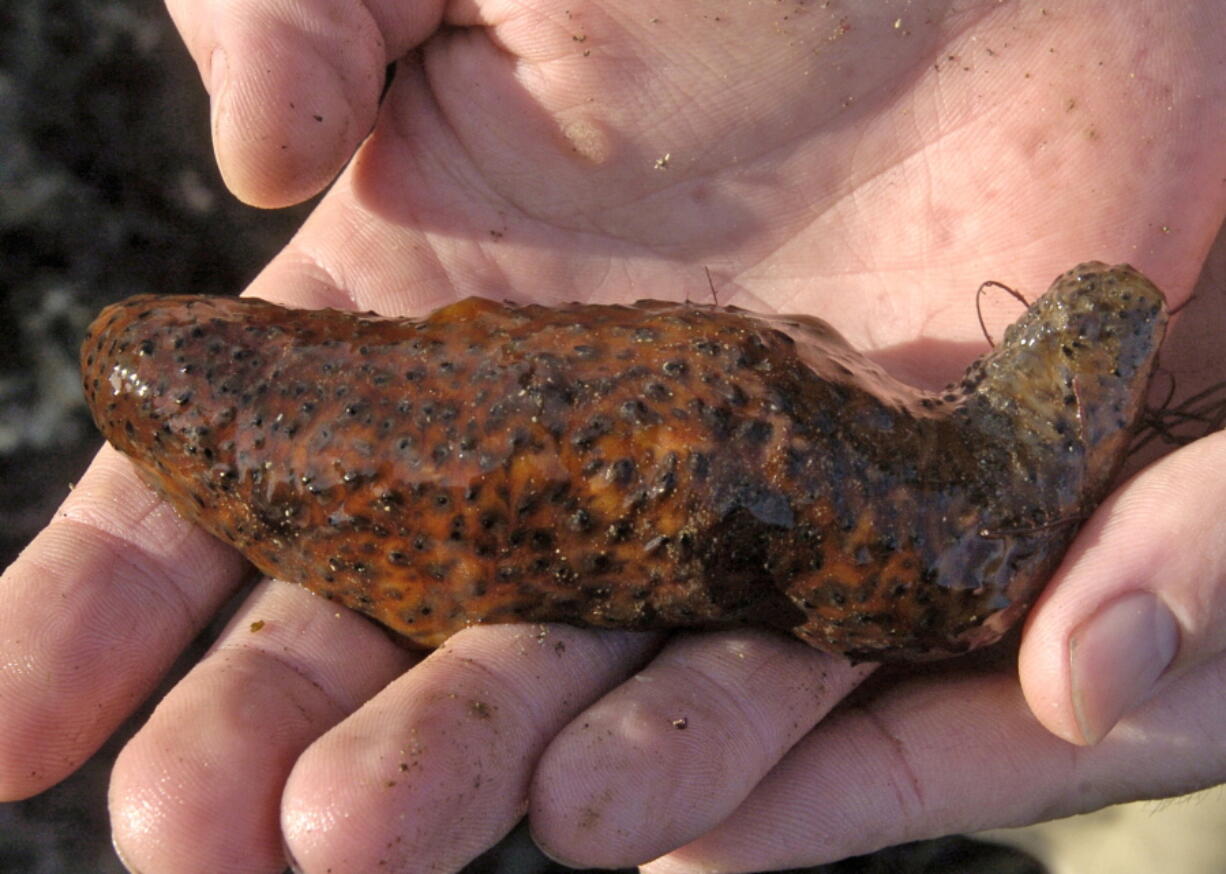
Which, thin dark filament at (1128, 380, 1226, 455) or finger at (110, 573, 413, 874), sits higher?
thin dark filament at (1128, 380, 1226, 455)

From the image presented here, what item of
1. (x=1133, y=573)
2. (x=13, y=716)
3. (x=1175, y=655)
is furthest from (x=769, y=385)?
(x=13, y=716)

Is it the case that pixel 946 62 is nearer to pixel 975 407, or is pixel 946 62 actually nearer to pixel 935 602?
pixel 975 407

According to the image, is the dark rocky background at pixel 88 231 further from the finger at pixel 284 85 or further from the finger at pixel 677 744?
the finger at pixel 677 744

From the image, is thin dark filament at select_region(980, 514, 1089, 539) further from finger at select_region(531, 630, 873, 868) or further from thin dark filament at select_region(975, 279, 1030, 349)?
thin dark filament at select_region(975, 279, 1030, 349)

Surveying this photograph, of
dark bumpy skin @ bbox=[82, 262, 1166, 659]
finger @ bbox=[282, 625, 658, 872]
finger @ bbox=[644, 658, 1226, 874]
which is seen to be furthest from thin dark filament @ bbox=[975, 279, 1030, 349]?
finger @ bbox=[282, 625, 658, 872]

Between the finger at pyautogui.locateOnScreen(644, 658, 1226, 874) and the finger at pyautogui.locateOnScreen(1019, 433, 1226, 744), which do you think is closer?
the finger at pyautogui.locateOnScreen(1019, 433, 1226, 744)

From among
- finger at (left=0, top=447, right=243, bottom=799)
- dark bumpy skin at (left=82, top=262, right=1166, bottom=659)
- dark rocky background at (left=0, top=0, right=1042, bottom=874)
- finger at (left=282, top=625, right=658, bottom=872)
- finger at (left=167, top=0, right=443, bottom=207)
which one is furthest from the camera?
dark rocky background at (left=0, top=0, right=1042, bottom=874)
